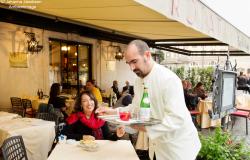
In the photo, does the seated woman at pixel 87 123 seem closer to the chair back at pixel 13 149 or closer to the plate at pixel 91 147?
the plate at pixel 91 147

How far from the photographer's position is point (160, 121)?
240 centimetres

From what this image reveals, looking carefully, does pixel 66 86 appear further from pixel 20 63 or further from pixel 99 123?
pixel 99 123

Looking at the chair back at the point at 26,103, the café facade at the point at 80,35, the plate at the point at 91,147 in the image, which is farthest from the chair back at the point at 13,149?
the chair back at the point at 26,103

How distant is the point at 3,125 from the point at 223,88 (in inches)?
145

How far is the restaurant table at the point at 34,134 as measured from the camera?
491 centimetres

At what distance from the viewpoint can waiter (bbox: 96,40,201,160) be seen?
2311mm

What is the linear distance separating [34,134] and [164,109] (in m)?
3.31

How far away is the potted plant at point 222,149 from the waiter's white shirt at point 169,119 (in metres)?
0.81

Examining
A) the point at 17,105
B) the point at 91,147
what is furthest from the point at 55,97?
the point at 91,147

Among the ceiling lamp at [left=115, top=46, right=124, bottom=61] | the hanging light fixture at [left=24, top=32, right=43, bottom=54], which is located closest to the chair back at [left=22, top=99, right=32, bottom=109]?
the hanging light fixture at [left=24, top=32, right=43, bottom=54]

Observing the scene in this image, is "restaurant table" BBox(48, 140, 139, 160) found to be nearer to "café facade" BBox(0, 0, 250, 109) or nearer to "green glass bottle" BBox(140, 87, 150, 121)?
"green glass bottle" BBox(140, 87, 150, 121)

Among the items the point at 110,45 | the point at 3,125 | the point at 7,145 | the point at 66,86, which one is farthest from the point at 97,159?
the point at 110,45

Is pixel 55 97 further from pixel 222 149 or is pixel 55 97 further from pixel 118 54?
pixel 118 54

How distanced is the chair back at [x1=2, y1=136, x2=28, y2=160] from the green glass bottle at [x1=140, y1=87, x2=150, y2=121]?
134 centimetres
